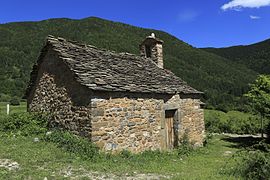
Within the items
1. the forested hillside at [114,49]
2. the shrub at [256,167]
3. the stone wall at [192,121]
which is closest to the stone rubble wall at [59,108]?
the shrub at [256,167]

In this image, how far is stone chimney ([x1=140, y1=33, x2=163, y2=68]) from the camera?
1870cm

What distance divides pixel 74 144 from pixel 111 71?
12.8ft

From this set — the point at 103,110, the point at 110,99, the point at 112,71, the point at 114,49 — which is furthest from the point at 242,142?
the point at 114,49

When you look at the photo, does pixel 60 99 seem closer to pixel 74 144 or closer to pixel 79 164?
pixel 74 144

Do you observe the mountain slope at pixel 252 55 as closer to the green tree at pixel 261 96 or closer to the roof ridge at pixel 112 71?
the green tree at pixel 261 96

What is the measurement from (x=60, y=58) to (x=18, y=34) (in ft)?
250

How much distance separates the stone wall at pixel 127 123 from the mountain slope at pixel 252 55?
7287 centimetres

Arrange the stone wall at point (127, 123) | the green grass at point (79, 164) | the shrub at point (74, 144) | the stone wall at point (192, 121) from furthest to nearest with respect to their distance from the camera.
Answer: the stone wall at point (192, 121) < the stone wall at point (127, 123) < the shrub at point (74, 144) < the green grass at point (79, 164)

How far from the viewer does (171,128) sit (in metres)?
15.2

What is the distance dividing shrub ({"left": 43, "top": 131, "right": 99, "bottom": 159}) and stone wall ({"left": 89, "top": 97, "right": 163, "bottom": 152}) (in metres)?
0.40

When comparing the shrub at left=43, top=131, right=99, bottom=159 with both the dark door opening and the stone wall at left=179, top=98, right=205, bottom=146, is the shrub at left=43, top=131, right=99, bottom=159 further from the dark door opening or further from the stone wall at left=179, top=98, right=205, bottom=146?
the stone wall at left=179, top=98, right=205, bottom=146

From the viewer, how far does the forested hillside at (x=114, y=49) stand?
6125 cm

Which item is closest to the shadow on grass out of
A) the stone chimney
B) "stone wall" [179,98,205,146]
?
"stone wall" [179,98,205,146]

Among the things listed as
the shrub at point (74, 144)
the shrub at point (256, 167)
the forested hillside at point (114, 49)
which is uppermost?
the forested hillside at point (114, 49)
